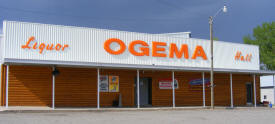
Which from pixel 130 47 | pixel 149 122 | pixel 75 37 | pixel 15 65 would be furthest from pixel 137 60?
pixel 149 122

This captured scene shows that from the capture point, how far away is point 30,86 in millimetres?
21047

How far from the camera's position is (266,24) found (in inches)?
2234

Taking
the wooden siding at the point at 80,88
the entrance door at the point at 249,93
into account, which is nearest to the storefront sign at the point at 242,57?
the entrance door at the point at 249,93

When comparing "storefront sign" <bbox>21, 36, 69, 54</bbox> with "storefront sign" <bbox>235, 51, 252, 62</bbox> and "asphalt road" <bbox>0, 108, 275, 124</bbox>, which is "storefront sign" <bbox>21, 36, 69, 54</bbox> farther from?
"storefront sign" <bbox>235, 51, 252, 62</bbox>

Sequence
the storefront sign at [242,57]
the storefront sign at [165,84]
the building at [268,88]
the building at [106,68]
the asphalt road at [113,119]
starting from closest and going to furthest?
the asphalt road at [113,119]
the building at [106,68]
the storefront sign at [165,84]
the storefront sign at [242,57]
the building at [268,88]

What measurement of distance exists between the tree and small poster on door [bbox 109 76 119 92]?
36.1 metres

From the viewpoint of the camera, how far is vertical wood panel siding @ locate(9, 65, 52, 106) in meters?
20.6

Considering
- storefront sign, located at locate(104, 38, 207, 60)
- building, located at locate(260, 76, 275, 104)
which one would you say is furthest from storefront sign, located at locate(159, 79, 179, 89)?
building, located at locate(260, 76, 275, 104)

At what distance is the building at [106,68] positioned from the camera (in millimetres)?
20625

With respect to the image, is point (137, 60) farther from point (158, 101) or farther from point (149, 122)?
point (149, 122)

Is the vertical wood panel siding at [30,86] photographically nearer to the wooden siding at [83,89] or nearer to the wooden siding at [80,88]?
the wooden siding at [80,88]

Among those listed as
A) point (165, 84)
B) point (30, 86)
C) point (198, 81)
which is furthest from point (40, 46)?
point (198, 81)

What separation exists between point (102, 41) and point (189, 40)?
698 centimetres

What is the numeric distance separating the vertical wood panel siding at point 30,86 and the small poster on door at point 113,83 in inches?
155
